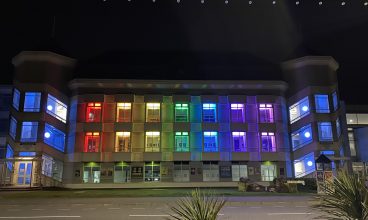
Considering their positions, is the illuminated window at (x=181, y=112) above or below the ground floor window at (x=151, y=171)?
above

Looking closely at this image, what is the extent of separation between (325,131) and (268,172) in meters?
7.90

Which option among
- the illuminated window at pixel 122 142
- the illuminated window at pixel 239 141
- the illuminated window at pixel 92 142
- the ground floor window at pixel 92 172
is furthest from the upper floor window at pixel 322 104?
the ground floor window at pixel 92 172

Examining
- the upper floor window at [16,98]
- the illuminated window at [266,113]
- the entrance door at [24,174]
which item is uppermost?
the upper floor window at [16,98]

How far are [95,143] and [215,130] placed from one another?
1394 centimetres

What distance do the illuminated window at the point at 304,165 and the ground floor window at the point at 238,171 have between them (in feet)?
19.4

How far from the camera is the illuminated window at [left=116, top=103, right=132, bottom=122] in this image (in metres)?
41.0

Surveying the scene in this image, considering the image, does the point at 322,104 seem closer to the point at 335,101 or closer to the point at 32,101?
the point at 335,101

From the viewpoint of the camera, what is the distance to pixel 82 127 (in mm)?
39781

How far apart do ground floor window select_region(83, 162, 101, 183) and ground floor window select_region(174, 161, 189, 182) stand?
28.4ft

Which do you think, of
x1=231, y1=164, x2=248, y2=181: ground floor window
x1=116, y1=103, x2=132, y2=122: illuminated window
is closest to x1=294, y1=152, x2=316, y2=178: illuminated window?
x1=231, y1=164, x2=248, y2=181: ground floor window

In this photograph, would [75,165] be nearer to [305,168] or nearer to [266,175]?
[266,175]

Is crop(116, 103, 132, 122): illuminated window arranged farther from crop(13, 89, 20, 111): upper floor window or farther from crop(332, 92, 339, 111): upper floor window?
crop(332, 92, 339, 111): upper floor window

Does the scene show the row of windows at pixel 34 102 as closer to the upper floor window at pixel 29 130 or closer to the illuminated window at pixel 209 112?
the upper floor window at pixel 29 130

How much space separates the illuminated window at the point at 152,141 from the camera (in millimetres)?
40312
